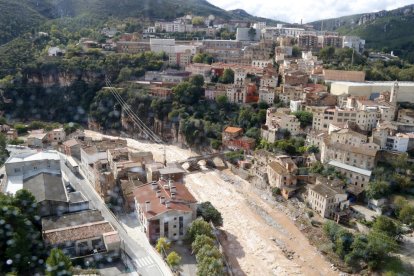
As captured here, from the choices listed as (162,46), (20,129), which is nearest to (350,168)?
(20,129)

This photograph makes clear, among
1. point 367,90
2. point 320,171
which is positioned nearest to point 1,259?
point 320,171

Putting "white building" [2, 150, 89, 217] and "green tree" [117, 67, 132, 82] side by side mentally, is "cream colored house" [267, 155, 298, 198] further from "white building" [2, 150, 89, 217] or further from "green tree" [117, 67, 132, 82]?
"green tree" [117, 67, 132, 82]

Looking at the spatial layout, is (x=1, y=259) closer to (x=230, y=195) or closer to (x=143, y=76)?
(x=230, y=195)

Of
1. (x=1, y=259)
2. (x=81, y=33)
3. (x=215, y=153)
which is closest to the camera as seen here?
(x=1, y=259)

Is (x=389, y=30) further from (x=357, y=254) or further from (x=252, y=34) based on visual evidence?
(x=357, y=254)

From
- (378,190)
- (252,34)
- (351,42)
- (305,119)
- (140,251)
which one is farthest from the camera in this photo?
(252,34)

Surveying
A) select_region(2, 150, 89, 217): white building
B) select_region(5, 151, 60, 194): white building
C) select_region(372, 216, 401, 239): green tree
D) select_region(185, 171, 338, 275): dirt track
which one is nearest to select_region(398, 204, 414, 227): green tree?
select_region(372, 216, 401, 239): green tree
